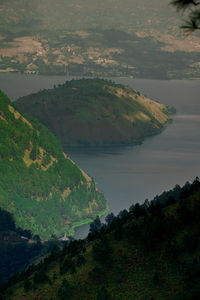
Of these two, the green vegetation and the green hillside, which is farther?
the green vegetation

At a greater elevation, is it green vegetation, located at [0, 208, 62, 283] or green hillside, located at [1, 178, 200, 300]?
green hillside, located at [1, 178, 200, 300]

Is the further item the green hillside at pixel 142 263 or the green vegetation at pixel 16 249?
the green vegetation at pixel 16 249

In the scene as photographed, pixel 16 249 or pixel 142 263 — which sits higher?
pixel 142 263

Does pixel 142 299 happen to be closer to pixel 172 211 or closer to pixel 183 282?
pixel 183 282

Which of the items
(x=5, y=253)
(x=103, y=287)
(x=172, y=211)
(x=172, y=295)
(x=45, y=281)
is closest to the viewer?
(x=172, y=295)

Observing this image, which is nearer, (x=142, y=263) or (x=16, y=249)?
(x=142, y=263)

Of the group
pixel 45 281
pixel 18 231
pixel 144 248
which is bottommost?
pixel 18 231

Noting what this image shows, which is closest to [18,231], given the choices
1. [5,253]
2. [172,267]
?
[5,253]

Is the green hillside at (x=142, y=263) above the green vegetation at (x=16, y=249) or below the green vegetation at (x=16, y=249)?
above
